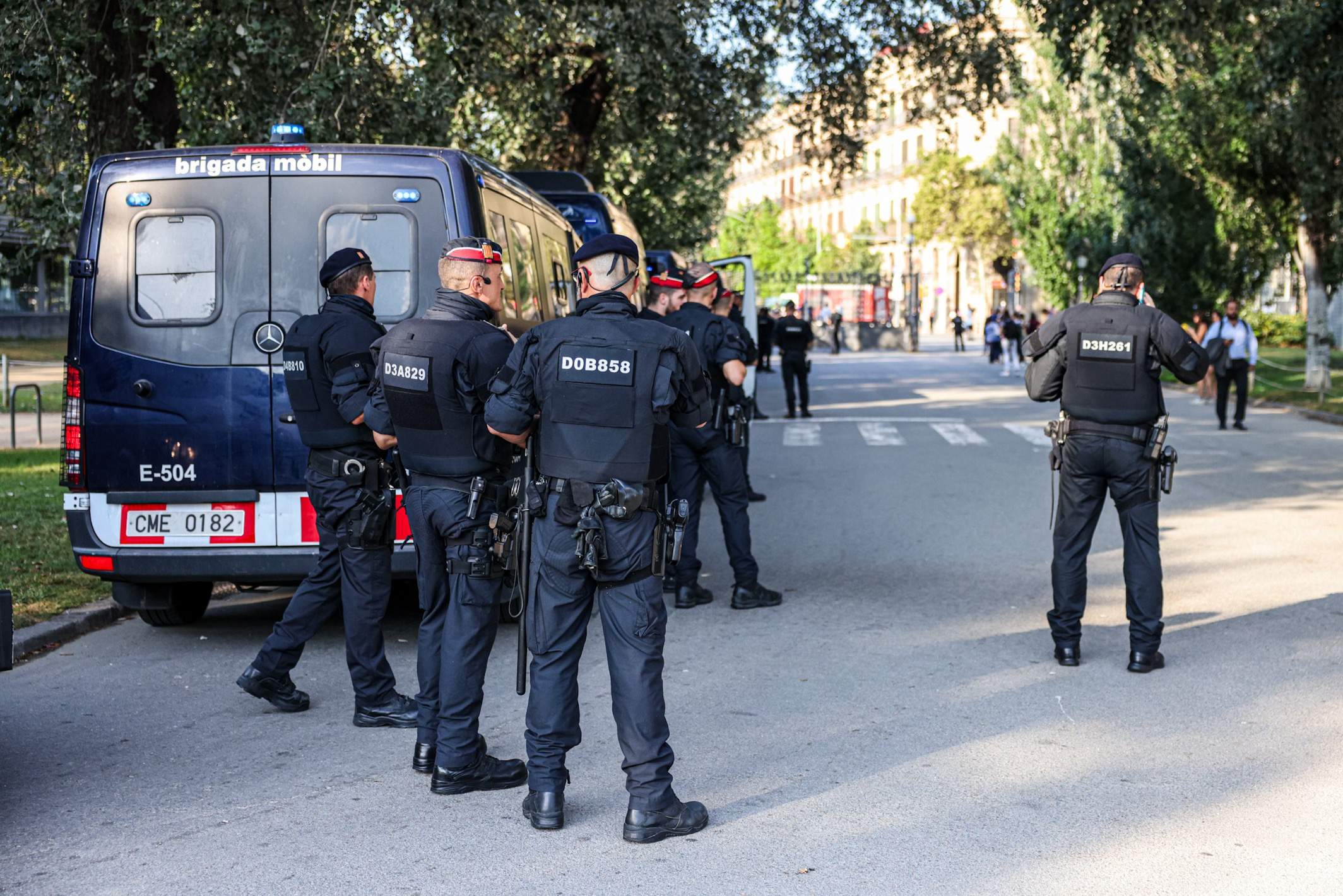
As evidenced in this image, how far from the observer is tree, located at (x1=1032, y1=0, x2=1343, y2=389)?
13.9 meters

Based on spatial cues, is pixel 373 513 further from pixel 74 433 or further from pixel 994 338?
pixel 994 338

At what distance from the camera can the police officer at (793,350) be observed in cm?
2133

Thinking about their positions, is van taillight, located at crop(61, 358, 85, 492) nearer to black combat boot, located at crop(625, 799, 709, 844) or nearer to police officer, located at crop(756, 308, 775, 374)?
black combat boot, located at crop(625, 799, 709, 844)

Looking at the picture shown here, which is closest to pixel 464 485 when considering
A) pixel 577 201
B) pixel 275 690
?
pixel 275 690

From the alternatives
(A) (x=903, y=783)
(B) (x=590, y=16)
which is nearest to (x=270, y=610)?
(A) (x=903, y=783)

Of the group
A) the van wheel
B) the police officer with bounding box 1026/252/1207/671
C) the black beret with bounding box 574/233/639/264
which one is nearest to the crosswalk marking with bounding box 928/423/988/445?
the police officer with bounding box 1026/252/1207/671

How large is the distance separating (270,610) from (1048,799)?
4.90 m

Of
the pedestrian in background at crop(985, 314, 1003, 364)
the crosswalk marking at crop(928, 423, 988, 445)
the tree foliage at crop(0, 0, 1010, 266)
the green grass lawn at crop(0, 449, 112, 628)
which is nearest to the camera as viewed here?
the green grass lawn at crop(0, 449, 112, 628)

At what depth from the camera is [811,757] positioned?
5371 mm

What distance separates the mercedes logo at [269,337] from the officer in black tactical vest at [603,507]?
8.71 ft

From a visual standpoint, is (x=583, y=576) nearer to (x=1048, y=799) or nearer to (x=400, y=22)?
(x=1048, y=799)

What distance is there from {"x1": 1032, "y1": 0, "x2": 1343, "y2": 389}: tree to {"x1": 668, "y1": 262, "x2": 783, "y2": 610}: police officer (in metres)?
6.30

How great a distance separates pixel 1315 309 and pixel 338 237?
80.7 feet

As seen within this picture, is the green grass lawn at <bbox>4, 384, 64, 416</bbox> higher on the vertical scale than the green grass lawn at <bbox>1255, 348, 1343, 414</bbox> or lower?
lower
